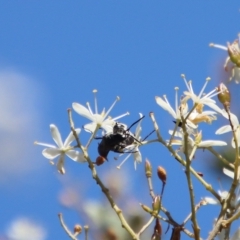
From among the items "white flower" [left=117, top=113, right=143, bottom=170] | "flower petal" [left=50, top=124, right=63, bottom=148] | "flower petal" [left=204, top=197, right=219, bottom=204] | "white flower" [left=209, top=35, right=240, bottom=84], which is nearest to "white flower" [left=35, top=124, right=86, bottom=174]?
"flower petal" [left=50, top=124, right=63, bottom=148]

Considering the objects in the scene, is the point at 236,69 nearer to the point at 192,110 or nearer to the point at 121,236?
the point at 192,110

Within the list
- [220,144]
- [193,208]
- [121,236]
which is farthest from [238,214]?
[121,236]

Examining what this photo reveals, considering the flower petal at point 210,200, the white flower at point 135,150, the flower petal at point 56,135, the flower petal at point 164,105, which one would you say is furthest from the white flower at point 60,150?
the flower petal at point 210,200

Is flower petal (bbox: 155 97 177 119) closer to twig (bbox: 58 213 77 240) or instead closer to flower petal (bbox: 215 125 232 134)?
flower petal (bbox: 215 125 232 134)

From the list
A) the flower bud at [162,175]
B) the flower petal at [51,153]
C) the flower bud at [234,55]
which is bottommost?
the flower bud at [162,175]

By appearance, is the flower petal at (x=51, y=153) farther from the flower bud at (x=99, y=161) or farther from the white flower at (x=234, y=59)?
the white flower at (x=234, y=59)
